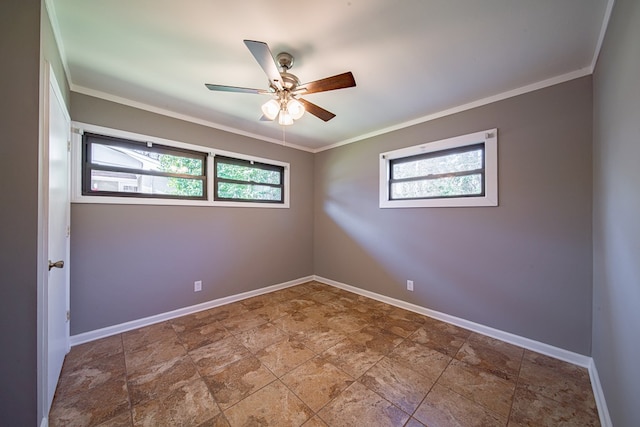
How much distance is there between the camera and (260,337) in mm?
2352

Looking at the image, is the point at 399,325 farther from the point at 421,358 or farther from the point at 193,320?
the point at 193,320

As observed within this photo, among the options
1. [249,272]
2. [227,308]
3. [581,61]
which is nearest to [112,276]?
[227,308]

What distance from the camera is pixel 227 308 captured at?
3.04 m

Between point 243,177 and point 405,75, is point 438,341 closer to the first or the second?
point 405,75

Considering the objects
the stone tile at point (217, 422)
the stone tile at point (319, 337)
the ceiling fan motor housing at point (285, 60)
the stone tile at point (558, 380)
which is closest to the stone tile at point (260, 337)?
the stone tile at point (319, 337)

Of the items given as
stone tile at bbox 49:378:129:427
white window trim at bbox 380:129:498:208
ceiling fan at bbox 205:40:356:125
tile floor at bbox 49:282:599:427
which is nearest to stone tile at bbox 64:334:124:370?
tile floor at bbox 49:282:599:427

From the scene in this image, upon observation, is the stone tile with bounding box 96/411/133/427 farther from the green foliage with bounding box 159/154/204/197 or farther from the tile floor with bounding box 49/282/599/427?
the green foliage with bounding box 159/154/204/197

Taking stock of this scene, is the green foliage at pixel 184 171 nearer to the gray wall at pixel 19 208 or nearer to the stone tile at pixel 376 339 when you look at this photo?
the gray wall at pixel 19 208

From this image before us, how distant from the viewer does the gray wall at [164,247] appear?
228 cm

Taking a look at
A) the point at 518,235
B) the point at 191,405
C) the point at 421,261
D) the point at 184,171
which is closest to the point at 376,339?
the point at 421,261

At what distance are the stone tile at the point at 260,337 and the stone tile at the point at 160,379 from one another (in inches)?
19.1

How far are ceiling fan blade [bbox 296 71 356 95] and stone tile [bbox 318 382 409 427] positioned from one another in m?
2.17

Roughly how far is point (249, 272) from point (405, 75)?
10.4 ft

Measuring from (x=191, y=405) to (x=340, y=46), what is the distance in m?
2.72
